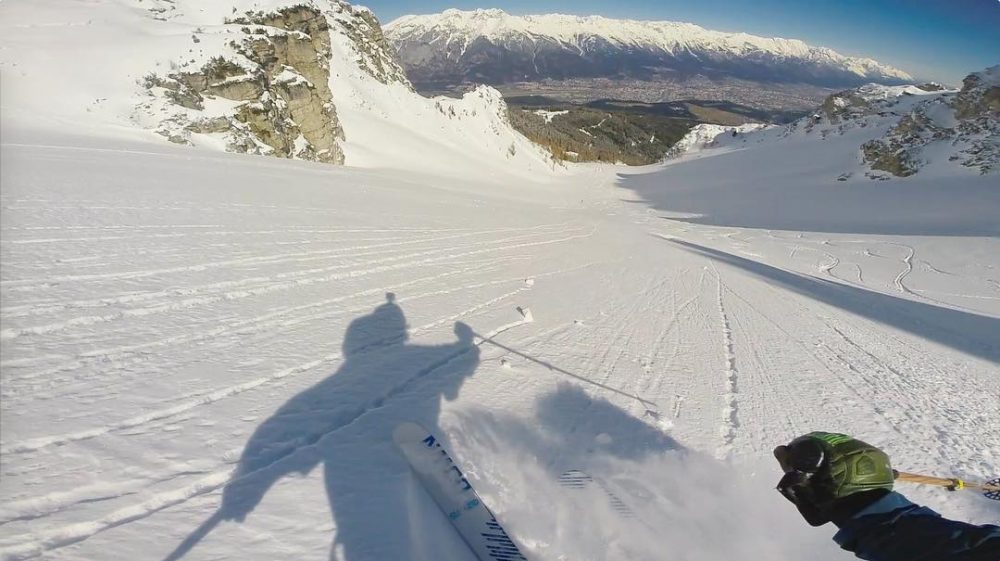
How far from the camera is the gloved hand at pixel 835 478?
2734 mm

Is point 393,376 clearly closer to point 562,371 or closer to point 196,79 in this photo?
point 562,371

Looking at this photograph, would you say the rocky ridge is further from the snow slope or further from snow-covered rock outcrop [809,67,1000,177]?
snow-covered rock outcrop [809,67,1000,177]

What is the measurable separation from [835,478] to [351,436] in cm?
329

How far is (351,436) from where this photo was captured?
12.9 ft

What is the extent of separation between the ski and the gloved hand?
1.74m

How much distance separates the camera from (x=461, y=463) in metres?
3.96

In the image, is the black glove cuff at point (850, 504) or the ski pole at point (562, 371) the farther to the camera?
the ski pole at point (562, 371)

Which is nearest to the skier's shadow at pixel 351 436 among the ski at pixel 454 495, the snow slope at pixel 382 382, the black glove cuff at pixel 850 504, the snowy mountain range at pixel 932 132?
the snow slope at pixel 382 382

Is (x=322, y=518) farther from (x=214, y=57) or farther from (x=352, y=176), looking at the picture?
(x=214, y=57)

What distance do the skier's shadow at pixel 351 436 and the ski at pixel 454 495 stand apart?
0.18 m

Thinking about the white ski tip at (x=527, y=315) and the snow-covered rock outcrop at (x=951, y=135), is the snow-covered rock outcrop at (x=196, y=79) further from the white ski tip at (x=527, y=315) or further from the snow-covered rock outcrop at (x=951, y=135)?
the snow-covered rock outcrop at (x=951, y=135)

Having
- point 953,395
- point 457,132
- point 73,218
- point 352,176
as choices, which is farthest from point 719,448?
point 457,132

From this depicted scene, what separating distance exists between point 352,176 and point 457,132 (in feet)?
161

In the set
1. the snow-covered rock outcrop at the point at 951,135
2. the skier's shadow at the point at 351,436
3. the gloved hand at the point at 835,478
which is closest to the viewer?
the gloved hand at the point at 835,478
